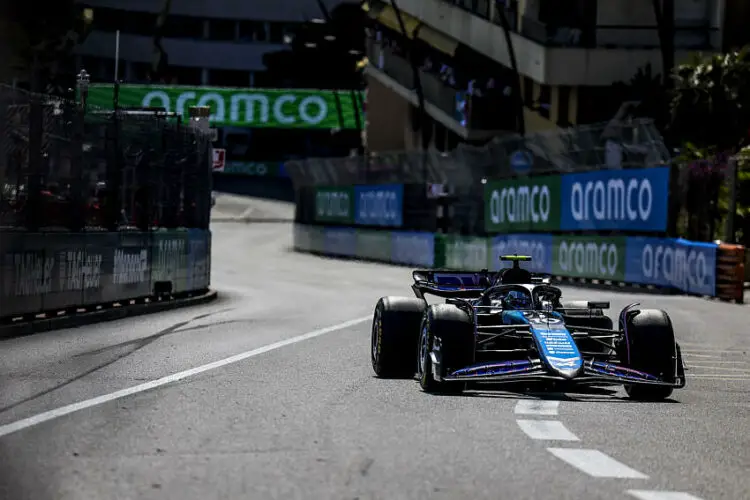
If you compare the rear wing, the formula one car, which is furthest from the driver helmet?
the rear wing

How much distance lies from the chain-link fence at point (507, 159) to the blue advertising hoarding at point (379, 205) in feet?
1.09

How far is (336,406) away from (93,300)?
1165 cm

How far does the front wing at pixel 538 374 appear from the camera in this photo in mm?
11172

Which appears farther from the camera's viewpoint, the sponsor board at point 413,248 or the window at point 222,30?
the window at point 222,30

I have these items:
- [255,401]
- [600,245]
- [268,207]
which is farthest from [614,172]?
[268,207]

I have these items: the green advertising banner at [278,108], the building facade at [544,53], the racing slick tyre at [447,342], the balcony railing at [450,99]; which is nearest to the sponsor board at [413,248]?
the building facade at [544,53]

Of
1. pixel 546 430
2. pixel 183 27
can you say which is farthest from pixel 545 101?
pixel 183 27

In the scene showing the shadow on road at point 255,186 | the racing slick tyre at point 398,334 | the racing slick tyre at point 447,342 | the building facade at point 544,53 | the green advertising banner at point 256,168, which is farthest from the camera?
the green advertising banner at point 256,168

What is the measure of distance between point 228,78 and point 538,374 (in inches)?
4468

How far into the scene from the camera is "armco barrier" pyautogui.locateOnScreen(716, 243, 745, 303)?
29.4m

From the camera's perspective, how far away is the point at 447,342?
11.5 m

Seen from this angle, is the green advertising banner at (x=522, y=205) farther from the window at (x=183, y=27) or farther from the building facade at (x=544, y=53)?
the window at (x=183, y=27)

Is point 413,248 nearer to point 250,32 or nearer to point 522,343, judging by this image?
point 522,343

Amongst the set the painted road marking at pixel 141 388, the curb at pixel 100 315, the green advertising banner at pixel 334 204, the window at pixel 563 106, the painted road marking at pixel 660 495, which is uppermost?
the window at pixel 563 106
